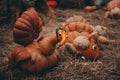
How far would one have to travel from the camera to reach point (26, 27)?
13.2ft

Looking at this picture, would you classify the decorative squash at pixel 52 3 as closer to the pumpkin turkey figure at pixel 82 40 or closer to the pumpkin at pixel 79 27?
the pumpkin turkey figure at pixel 82 40

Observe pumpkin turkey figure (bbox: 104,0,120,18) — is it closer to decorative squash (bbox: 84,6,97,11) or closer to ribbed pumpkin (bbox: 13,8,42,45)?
decorative squash (bbox: 84,6,97,11)


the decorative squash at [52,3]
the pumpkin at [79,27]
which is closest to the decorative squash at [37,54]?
the pumpkin at [79,27]

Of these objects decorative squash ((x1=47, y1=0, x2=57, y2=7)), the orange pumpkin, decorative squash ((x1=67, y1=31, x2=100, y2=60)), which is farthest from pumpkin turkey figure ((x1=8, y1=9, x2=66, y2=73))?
decorative squash ((x1=47, y1=0, x2=57, y2=7))

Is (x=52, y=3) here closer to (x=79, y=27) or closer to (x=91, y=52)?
(x=79, y=27)

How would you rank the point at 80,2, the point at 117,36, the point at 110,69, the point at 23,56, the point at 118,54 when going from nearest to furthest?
the point at 23,56 → the point at 110,69 → the point at 118,54 → the point at 117,36 → the point at 80,2

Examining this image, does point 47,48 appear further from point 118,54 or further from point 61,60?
point 118,54

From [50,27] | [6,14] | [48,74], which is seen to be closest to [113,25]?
[50,27]

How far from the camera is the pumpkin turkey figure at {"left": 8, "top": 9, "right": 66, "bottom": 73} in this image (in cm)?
401

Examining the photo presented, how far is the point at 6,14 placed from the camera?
6.35 m

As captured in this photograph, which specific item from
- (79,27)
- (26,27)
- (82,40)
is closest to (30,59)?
(26,27)

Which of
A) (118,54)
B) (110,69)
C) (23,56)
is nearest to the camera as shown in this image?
(23,56)

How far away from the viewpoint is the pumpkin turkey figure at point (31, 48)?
158 inches

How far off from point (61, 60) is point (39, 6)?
2432 millimetres
